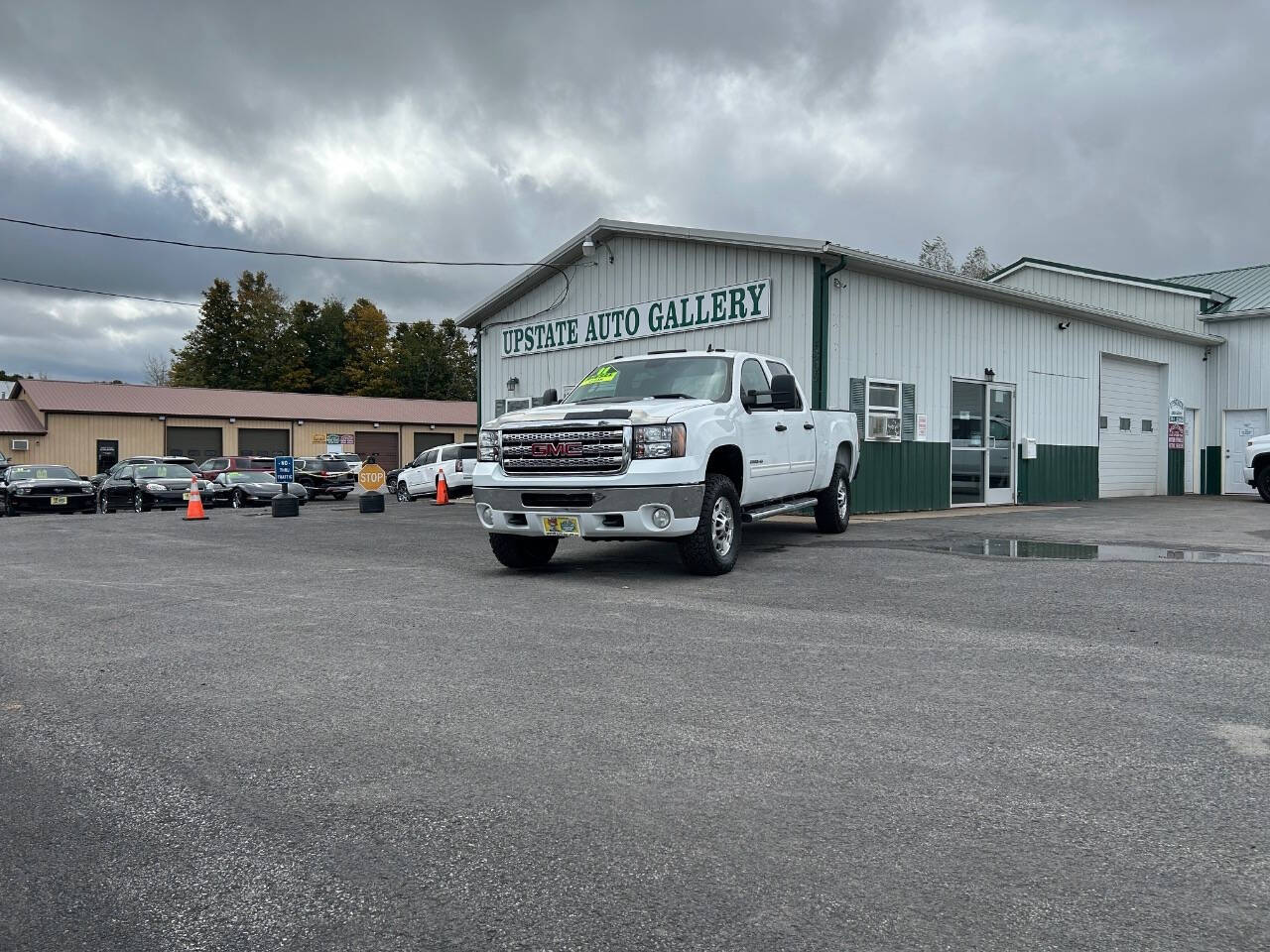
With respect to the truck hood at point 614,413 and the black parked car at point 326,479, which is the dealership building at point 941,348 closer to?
the truck hood at point 614,413

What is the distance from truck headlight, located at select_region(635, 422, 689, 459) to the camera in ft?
27.6

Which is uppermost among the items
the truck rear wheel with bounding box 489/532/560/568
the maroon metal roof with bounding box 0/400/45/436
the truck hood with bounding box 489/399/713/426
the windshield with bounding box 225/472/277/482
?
the maroon metal roof with bounding box 0/400/45/436

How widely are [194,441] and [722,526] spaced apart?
41656mm

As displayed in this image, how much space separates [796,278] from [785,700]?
12640 mm

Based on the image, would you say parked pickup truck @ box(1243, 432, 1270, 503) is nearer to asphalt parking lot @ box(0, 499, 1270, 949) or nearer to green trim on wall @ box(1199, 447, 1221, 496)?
green trim on wall @ box(1199, 447, 1221, 496)

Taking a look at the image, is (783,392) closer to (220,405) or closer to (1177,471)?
(1177,471)

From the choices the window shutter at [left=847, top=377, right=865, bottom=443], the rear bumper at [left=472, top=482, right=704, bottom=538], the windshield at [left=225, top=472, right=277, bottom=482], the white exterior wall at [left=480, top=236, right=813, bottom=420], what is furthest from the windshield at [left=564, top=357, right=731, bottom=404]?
the windshield at [left=225, top=472, right=277, bottom=482]

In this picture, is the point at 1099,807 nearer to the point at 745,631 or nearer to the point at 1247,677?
the point at 1247,677

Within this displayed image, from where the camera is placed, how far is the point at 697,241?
60.0 ft

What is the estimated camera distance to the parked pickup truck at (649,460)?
838 cm

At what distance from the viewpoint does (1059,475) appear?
21078mm

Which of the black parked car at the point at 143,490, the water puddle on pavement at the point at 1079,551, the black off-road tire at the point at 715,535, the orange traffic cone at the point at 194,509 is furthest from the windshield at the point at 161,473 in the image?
the water puddle on pavement at the point at 1079,551

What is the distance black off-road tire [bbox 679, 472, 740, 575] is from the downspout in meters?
7.06

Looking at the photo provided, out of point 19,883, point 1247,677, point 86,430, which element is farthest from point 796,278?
point 86,430
